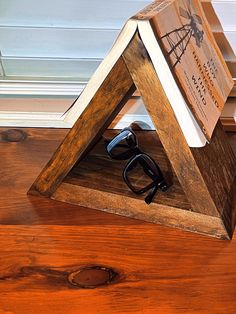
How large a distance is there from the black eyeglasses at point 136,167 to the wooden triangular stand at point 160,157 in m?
0.01

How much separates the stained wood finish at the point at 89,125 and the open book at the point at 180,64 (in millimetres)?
10

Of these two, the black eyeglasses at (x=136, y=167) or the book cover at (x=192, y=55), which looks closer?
the book cover at (x=192, y=55)

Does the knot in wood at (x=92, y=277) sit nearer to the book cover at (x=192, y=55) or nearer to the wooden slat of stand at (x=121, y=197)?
the wooden slat of stand at (x=121, y=197)

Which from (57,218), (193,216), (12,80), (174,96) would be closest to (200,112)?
(174,96)

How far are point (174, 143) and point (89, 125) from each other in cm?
12

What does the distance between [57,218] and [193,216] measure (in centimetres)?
21

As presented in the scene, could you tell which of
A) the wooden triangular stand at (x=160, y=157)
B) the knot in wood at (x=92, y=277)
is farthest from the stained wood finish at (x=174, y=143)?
the knot in wood at (x=92, y=277)

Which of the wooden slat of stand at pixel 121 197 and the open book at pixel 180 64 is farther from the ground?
the open book at pixel 180 64

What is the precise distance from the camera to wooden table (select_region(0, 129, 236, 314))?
64 centimetres

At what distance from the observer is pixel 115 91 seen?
0.67 metres

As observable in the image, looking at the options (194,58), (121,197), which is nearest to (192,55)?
(194,58)

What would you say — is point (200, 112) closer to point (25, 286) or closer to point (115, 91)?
point (115, 91)

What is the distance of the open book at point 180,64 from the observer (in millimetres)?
598

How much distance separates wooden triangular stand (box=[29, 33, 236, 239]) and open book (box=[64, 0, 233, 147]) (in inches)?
0.5
